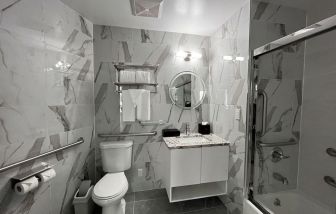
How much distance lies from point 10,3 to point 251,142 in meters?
2.40

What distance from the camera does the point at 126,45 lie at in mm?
2166

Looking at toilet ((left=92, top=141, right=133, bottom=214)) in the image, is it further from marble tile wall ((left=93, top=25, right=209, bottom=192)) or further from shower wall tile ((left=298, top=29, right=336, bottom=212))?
shower wall tile ((left=298, top=29, right=336, bottom=212))

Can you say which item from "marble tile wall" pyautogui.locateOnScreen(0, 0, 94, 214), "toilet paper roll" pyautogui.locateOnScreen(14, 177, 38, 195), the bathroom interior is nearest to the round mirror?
the bathroom interior

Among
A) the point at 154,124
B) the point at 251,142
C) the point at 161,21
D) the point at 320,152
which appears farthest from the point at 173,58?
the point at 320,152

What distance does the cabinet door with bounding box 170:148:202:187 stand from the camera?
176 centimetres

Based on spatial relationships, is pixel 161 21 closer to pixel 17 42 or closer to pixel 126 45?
pixel 126 45

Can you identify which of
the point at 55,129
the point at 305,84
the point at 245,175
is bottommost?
the point at 245,175

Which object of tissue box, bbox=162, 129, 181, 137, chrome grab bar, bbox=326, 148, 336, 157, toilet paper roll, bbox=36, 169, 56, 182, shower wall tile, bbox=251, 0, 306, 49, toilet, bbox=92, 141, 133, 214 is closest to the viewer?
toilet paper roll, bbox=36, 169, 56, 182

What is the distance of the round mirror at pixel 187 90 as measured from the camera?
2318 millimetres

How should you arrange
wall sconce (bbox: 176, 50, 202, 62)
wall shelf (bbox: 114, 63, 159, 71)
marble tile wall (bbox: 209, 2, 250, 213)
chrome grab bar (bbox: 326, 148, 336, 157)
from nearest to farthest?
chrome grab bar (bbox: 326, 148, 336, 157) < marble tile wall (bbox: 209, 2, 250, 213) < wall shelf (bbox: 114, 63, 159, 71) < wall sconce (bbox: 176, 50, 202, 62)

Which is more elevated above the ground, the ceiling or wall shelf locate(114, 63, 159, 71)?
the ceiling

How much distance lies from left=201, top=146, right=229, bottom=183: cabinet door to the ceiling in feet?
5.44

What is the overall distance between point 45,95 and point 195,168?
1801 millimetres

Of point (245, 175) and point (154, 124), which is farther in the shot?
point (154, 124)
